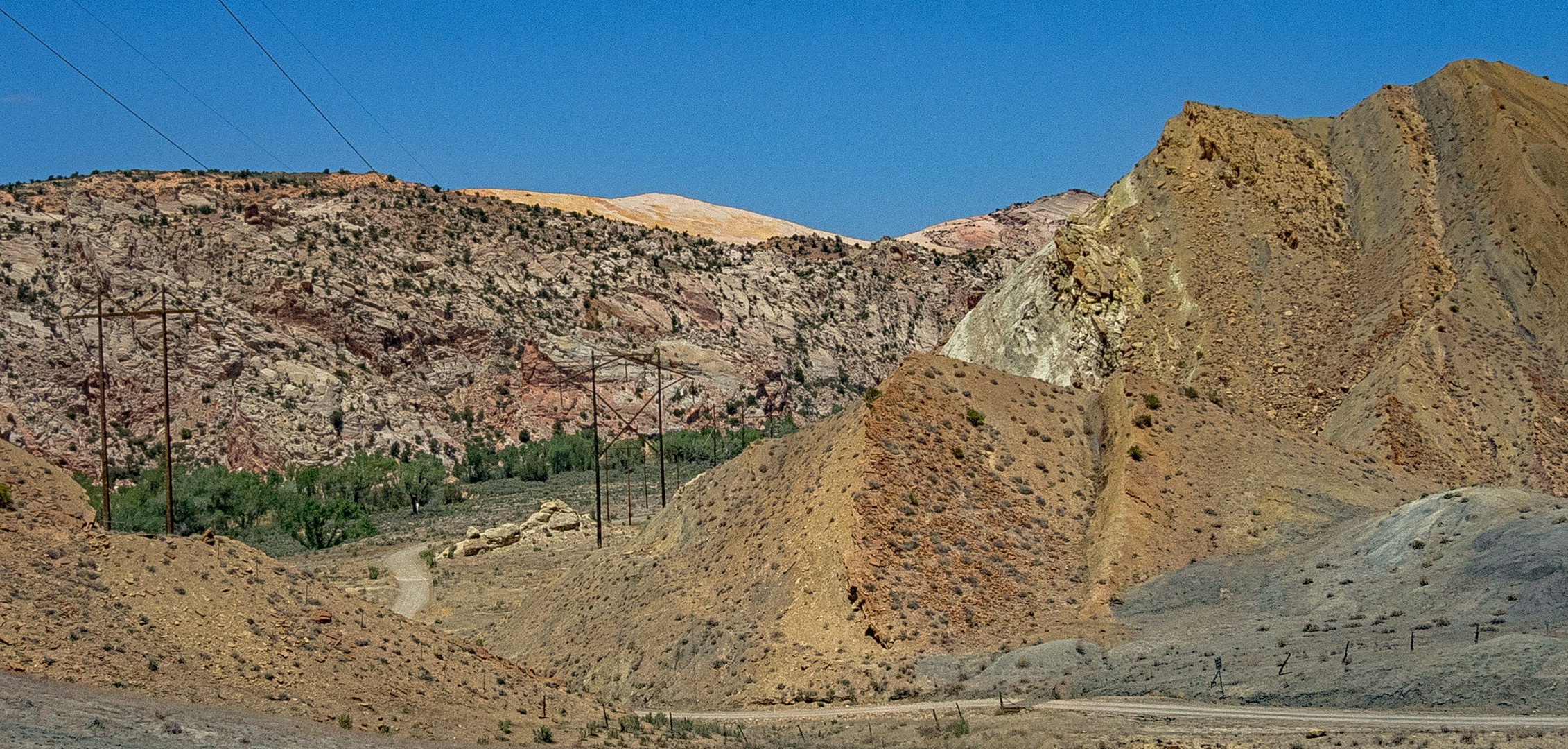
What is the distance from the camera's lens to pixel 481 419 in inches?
3440

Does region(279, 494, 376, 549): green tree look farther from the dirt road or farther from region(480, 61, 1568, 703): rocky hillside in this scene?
region(480, 61, 1568, 703): rocky hillside

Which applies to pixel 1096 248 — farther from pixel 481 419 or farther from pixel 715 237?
pixel 715 237

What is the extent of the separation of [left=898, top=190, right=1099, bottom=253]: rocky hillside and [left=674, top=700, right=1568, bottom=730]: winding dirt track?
11892 centimetres

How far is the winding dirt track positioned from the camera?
18328 mm

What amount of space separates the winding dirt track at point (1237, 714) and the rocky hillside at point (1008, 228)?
11892 centimetres

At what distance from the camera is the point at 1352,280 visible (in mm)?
45594

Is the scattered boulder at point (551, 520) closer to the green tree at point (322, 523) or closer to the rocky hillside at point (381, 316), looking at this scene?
the green tree at point (322, 523)

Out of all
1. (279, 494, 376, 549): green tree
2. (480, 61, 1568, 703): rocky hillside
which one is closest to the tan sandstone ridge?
(279, 494, 376, 549): green tree

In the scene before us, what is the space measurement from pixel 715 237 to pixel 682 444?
48238 mm

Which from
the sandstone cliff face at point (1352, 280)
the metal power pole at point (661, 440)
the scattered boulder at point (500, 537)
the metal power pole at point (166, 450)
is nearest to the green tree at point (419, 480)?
the metal power pole at point (166, 450)

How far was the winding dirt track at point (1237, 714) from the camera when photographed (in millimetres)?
18328

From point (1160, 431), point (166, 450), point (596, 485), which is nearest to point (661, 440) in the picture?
point (596, 485)

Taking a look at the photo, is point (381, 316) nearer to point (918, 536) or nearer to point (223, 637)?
point (918, 536)

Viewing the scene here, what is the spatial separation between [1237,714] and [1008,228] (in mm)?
136141
